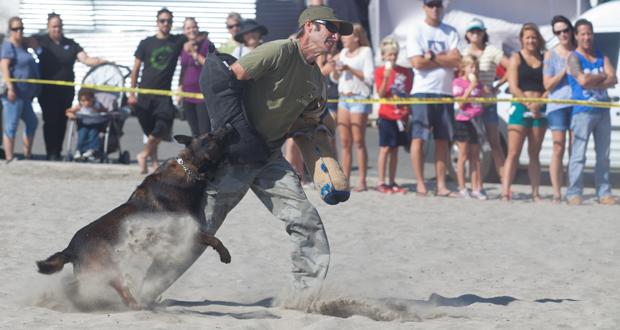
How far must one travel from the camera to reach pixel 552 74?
39.2 feet

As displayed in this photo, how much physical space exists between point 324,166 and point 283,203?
305 mm

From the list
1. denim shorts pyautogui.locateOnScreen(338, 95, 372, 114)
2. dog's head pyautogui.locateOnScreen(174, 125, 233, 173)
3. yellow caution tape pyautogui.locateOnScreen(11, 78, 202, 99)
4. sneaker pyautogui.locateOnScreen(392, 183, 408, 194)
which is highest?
dog's head pyautogui.locateOnScreen(174, 125, 233, 173)

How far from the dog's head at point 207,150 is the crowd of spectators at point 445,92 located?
18.7ft

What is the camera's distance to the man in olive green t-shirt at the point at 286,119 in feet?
20.8

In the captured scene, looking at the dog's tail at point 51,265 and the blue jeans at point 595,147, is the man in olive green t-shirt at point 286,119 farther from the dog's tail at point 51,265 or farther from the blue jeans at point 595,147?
the blue jeans at point 595,147

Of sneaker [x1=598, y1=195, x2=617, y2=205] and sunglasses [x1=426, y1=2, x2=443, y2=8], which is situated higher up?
sunglasses [x1=426, y1=2, x2=443, y2=8]

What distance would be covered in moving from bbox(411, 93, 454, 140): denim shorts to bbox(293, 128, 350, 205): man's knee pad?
18.1ft

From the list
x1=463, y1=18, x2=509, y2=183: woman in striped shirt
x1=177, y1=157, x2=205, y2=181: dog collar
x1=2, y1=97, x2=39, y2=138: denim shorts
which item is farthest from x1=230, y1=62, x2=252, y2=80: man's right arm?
x1=2, y1=97, x2=39, y2=138: denim shorts

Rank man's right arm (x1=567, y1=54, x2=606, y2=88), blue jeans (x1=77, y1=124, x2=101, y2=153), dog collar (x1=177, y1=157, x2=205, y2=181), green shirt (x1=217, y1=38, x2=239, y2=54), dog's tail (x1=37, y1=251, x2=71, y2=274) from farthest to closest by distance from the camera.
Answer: blue jeans (x1=77, y1=124, x2=101, y2=153) < green shirt (x1=217, y1=38, x2=239, y2=54) < man's right arm (x1=567, y1=54, x2=606, y2=88) < dog collar (x1=177, y1=157, x2=205, y2=181) < dog's tail (x1=37, y1=251, x2=71, y2=274)

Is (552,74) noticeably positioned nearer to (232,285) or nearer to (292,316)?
(232,285)

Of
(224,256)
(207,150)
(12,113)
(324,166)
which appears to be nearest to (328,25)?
(324,166)

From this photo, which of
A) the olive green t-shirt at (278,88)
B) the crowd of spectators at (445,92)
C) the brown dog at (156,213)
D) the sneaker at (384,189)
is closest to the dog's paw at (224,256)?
the brown dog at (156,213)

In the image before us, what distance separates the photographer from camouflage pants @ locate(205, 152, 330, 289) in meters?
6.52

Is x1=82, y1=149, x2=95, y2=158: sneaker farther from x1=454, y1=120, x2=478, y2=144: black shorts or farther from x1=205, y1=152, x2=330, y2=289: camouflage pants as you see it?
x1=205, y1=152, x2=330, y2=289: camouflage pants
